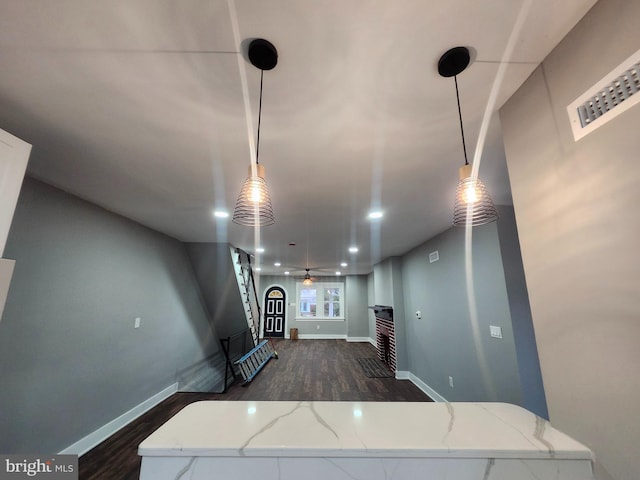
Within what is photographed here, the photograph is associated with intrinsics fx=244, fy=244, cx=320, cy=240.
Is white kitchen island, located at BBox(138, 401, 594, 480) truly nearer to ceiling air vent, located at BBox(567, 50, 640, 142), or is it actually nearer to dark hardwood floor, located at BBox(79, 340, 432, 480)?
ceiling air vent, located at BBox(567, 50, 640, 142)

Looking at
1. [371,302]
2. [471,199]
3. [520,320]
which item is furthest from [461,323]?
[371,302]

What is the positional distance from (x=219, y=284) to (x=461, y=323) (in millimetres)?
4297

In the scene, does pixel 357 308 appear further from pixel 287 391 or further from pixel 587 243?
pixel 587 243

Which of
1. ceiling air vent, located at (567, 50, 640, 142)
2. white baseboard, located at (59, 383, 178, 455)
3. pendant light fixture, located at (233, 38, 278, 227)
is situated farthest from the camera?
white baseboard, located at (59, 383, 178, 455)

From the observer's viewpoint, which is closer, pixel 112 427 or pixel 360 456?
pixel 360 456

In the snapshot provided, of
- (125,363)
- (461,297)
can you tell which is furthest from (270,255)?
(461,297)

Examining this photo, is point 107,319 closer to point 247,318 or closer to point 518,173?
point 247,318

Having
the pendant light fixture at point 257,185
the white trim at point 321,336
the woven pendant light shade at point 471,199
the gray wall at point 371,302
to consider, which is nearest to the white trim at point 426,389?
the gray wall at point 371,302

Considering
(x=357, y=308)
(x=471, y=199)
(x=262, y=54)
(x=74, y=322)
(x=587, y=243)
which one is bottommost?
(x=357, y=308)

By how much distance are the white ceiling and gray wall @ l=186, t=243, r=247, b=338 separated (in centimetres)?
220

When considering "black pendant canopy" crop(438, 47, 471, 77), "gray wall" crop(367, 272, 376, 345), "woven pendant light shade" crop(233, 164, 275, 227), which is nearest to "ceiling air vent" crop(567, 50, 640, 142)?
"black pendant canopy" crop(438, 47, 471, 77)

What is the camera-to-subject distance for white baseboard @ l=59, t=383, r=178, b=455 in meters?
2.48

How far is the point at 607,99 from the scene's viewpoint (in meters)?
0.79

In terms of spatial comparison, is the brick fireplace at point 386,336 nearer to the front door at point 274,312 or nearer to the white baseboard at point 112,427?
the front door at point 274,312
